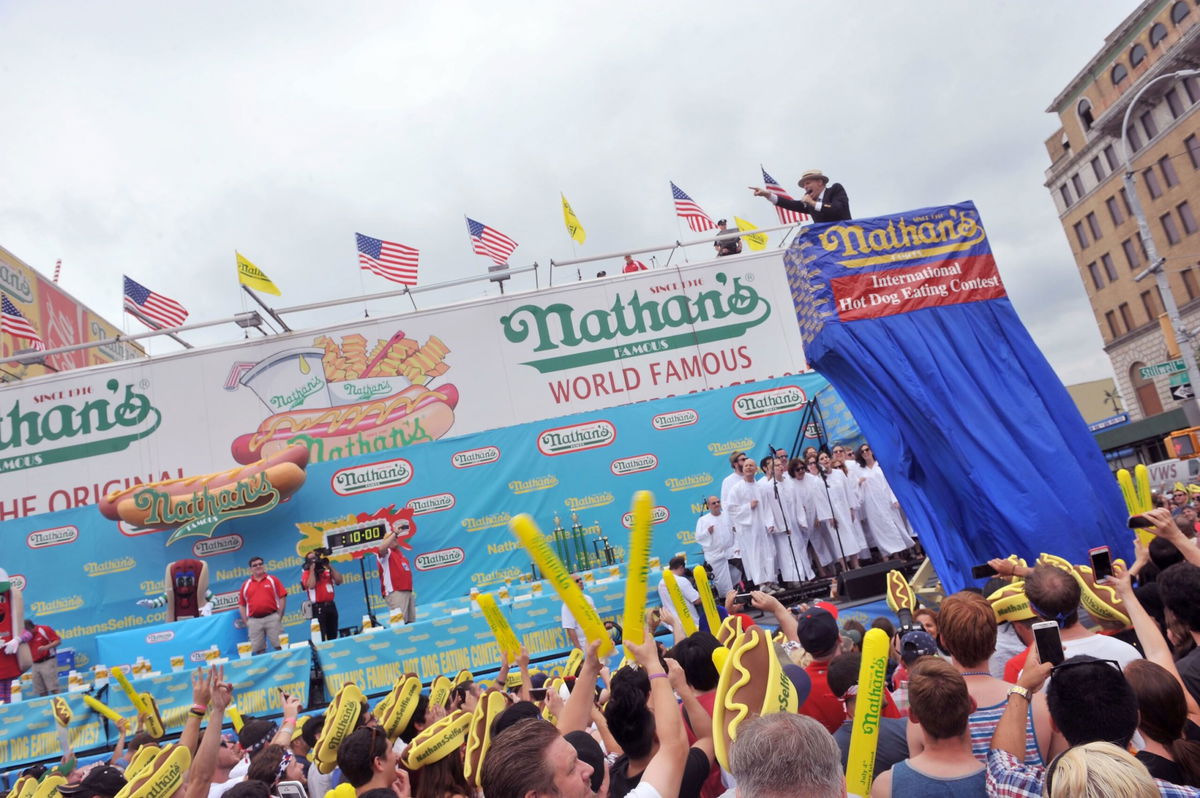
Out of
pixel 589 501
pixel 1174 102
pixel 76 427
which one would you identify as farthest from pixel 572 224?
pixel 1174 102

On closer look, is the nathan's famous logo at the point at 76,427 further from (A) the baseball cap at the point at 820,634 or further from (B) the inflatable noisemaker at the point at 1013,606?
(B) the inflatable noisemaker at the point at 1013,606

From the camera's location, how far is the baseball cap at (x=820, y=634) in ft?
10.6

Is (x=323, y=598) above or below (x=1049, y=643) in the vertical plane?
above

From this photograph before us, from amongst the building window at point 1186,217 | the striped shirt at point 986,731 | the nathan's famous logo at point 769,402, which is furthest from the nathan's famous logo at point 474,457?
the building window at point 1186,217

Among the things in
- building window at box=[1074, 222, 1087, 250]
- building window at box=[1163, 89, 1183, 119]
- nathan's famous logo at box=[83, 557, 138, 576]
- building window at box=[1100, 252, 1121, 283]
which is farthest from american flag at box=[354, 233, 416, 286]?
building window at box=[1074, 222, 1087, 250]

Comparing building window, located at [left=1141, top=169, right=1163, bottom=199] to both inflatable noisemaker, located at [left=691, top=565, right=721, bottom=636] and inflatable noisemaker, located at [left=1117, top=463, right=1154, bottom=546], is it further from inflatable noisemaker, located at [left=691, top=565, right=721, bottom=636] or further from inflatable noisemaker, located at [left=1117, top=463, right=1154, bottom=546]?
inflatable noisemaker, located at [left=691, top=565, right=721, bottom=636]

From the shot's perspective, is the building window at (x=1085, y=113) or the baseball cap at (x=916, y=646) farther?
the building window at (x=1085, y=113)

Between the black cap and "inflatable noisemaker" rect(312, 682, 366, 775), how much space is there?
2.54 ft

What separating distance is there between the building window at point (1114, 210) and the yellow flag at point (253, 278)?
3969 cm

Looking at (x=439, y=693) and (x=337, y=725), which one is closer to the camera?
(x=337, y=725)

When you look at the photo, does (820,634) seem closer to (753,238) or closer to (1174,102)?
(753,238)

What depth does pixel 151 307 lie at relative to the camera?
15.3 m

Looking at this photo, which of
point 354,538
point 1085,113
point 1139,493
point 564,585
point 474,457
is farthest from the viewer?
point 1085,113

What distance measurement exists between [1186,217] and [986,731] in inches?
1650
